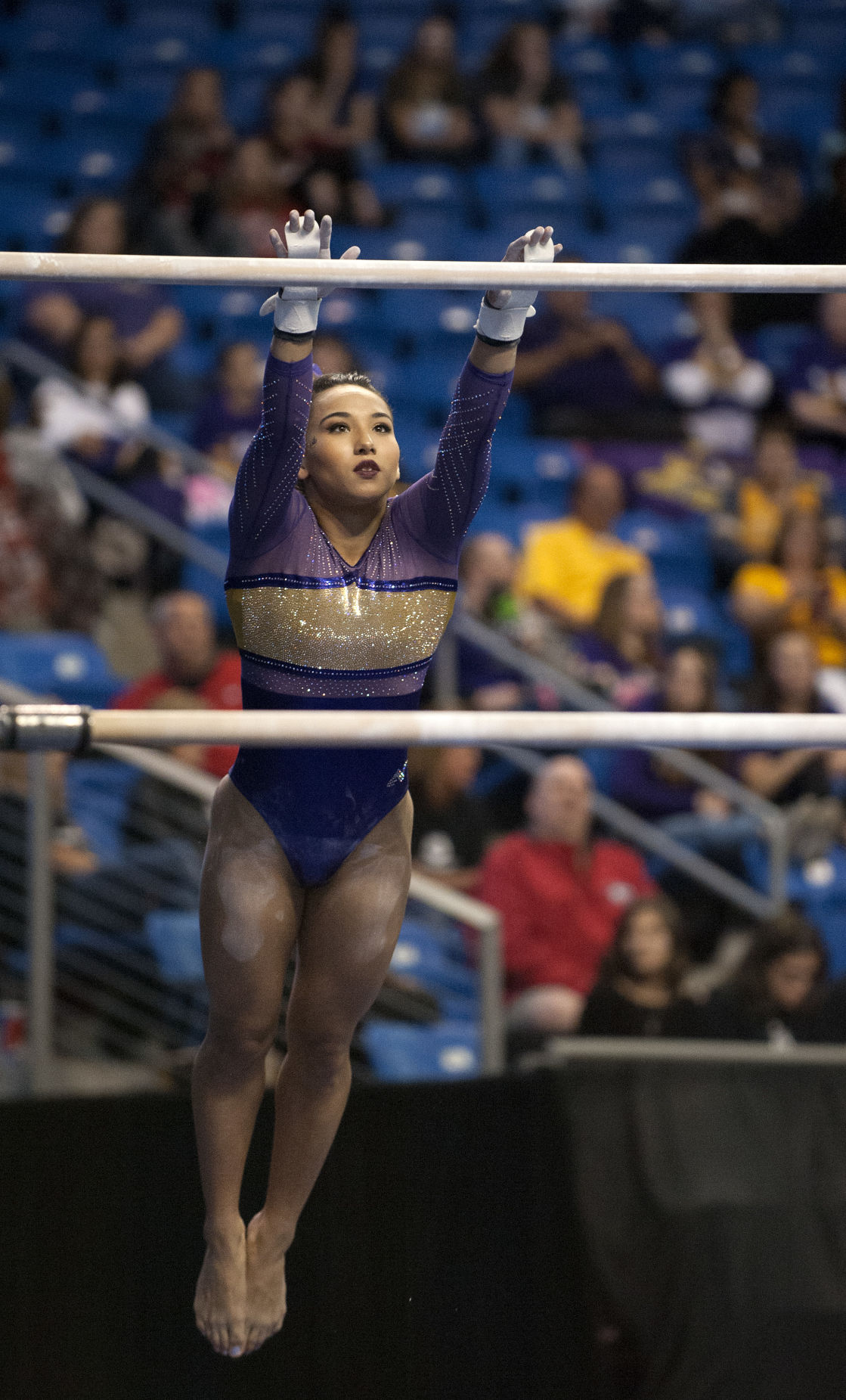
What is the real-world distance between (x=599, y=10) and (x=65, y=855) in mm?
6176

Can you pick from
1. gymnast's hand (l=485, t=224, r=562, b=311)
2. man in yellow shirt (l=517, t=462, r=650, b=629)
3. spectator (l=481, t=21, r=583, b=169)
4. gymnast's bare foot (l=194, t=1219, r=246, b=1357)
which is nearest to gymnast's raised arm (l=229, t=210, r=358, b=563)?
gymnast's hand (l=485, t=224, r=562, b=311)

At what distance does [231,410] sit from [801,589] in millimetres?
2148

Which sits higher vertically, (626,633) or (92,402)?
(92,402)

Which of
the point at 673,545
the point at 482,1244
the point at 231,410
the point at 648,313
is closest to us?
the point at 482,1244

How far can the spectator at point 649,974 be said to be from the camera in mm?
4320

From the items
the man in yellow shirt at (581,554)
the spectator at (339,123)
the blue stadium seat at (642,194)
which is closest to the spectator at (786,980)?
the man in yellow shirt at (581,554)

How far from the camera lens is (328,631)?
2508 mm

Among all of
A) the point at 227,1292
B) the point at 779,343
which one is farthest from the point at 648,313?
the point at 227,1292

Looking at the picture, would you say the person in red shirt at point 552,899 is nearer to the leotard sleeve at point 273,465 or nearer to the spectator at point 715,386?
the leotard sleeve at point 273,465

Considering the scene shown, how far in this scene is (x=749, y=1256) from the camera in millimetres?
3770

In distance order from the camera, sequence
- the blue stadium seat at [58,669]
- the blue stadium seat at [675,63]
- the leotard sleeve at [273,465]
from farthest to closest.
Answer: the blue stadium seat at [675,63] < the blue stadium seat at [58,669] < the leotard sleeve at [273,465]

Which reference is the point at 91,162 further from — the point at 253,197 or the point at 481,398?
the point at 481,398

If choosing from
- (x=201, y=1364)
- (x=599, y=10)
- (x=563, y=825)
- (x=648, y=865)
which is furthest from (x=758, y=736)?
(x=599, y=10)

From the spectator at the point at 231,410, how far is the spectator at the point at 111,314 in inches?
14.0
